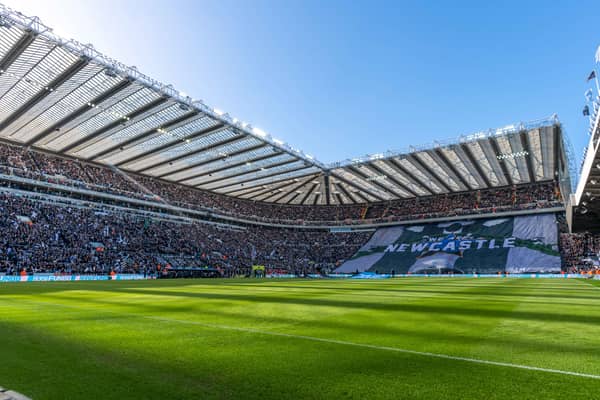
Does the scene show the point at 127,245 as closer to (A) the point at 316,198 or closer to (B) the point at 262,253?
(B) the point at 262,253

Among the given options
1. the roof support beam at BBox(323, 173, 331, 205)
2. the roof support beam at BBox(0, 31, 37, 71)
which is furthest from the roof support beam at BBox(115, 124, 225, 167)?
the roof support beam at BBox(323, 173, 331, 205)

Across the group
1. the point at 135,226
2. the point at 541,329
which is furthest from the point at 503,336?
the point at 135,226

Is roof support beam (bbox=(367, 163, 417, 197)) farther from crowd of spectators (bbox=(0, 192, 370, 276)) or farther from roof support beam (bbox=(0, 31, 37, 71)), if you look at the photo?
roof support beam (bbox=(0, 31, 37, 71))

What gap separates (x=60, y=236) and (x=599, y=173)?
4832cm

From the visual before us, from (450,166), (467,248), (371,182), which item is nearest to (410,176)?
(371,182)

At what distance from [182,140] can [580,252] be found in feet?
179

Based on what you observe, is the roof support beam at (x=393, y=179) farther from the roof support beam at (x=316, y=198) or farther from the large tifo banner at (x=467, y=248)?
the roof support beam at (x=316, y=198)

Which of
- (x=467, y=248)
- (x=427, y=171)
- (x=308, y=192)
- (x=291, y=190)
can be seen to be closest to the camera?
(x=427, y=171)

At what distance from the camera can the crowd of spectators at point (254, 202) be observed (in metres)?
45.7

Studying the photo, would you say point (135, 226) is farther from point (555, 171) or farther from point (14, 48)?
point (555, 171)

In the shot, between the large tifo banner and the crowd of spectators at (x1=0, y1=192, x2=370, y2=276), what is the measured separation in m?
6.83

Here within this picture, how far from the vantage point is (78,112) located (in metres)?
36.1

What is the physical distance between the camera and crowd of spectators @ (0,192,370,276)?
119 ft

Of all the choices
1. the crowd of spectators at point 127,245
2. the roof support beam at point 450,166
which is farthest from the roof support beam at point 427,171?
the crowd of spectators at point 127,245
